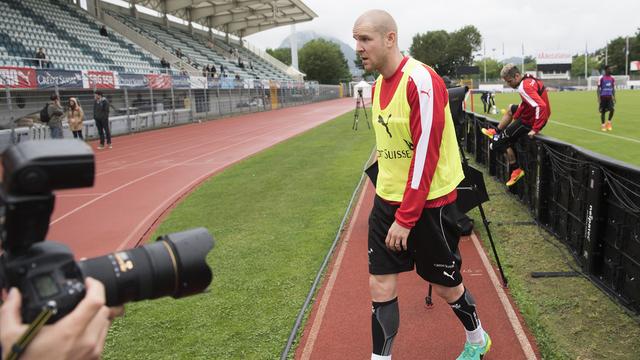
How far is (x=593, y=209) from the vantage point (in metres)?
4.09

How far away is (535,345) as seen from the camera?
131 inches

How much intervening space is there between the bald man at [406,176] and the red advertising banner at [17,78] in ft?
54.9

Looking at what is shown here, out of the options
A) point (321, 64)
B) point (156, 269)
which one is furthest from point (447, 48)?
point (156, 269)

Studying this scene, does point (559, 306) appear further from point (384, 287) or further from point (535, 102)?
point (535, 102)

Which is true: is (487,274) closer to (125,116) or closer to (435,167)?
(435,167)

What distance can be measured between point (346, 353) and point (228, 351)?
2.63ft

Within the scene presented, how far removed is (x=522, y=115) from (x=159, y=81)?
815 inches

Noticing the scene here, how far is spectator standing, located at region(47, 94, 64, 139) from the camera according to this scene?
47.4 feet

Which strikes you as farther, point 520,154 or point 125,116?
point 125,116

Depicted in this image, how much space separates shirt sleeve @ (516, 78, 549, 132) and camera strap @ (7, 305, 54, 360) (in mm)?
6602

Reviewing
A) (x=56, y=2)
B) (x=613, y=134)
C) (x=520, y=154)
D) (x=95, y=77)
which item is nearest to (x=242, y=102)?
(x=56, y=2)

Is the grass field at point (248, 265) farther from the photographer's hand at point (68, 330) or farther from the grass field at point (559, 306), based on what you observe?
the photographer's hand at point (68, 330)

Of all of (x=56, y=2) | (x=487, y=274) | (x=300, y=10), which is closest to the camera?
(x=487, y=274)

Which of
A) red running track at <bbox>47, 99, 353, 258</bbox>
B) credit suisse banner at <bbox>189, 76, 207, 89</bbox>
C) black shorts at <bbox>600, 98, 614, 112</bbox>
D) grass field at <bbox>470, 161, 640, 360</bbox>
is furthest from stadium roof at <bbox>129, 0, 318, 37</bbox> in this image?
grass field at <bbox>470, 161, 640, 360</bbox>
